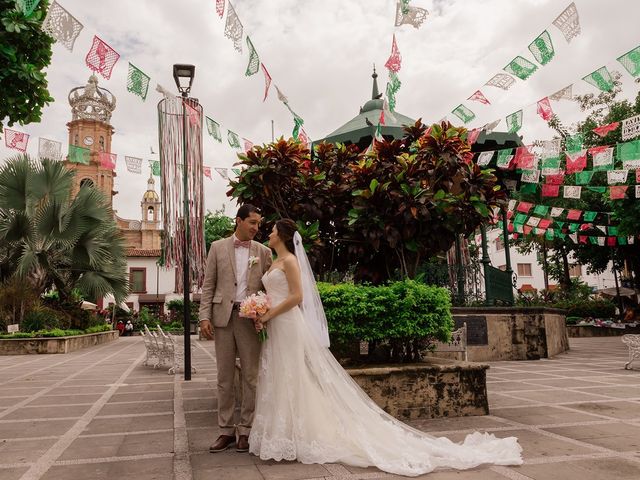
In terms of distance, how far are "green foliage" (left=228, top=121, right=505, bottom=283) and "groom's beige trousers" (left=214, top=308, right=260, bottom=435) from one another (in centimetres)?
199

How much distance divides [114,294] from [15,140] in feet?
34.8

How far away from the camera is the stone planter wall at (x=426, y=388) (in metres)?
4.99

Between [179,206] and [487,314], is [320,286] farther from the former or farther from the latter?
[487,314]

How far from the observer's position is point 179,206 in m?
7.28

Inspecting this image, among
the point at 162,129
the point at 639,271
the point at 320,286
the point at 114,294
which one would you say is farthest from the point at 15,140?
the point at 639,271

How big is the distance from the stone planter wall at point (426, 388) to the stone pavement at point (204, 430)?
16 cm

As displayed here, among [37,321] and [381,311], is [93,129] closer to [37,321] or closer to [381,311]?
[37,321]

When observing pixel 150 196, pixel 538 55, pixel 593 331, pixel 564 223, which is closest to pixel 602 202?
pixel 564 223

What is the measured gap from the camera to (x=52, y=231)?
1788 cm

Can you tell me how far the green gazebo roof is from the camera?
11.2m

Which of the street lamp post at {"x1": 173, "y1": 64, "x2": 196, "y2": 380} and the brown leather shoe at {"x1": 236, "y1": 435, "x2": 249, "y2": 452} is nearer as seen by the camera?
the brown leather shoe at {"x1": 236, "y1": 435, "x2": 249, "y2": 452}

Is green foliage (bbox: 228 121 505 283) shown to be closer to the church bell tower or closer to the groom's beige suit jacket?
the groom's beige suit jacket

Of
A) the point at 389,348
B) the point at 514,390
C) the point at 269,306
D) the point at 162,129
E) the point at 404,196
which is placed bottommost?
the point at 514,390

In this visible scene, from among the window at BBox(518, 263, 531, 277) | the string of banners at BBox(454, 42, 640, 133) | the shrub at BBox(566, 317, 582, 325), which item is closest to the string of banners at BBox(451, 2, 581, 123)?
the string of banners at BBox(454, 42, 640, 133)
